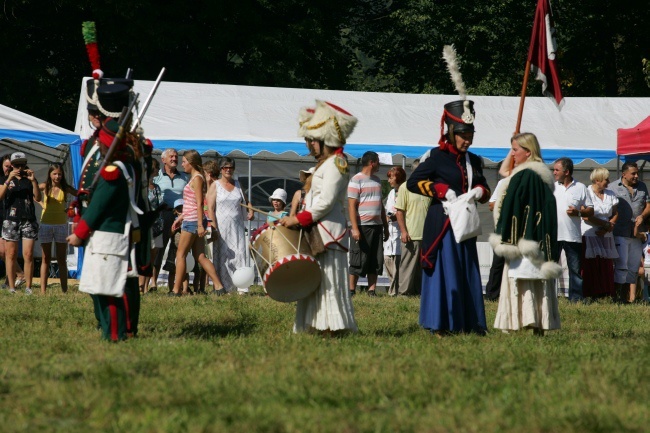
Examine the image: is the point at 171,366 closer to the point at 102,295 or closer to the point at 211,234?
the point at 102,295

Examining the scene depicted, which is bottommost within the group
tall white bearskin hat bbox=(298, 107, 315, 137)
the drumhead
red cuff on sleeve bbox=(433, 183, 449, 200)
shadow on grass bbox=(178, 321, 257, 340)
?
shadow on grass bbox=(178, 321, 257, 340)

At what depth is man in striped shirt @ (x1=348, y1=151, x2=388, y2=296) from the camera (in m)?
13.3

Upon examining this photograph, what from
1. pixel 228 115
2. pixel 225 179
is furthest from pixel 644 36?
pixel 225 179

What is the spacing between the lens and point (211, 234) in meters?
13.1

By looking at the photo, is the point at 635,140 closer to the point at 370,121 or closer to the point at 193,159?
the point at 370,121

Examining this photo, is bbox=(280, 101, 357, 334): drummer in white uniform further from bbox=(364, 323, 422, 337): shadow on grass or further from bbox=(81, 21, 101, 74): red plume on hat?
bbox=(81, 21, 101, 74): red plume on hat

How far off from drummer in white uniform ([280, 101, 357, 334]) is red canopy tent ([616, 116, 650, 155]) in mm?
7378

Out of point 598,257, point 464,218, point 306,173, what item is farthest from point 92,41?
point 598,257

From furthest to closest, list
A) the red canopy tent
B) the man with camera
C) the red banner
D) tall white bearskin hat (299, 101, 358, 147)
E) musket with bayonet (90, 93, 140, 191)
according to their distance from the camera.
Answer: the red canopy tent, the man with camera, the red banner, tall white bearskin hat (299, 101, 358, 147), musket with bayonet (90, 93, 140, 191)

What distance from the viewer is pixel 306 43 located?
1180 inches

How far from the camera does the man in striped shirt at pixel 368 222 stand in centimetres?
1331

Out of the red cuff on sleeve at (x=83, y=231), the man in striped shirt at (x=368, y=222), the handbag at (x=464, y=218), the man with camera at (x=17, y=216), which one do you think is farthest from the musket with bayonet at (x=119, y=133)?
the man with camera at (x=17, y=216)

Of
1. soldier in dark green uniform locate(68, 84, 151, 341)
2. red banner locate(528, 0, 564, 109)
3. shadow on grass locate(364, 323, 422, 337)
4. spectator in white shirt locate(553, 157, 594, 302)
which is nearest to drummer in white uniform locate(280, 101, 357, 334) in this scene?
shadow on grass locate(364, 323, 422, 337)

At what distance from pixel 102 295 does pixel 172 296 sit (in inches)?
198
